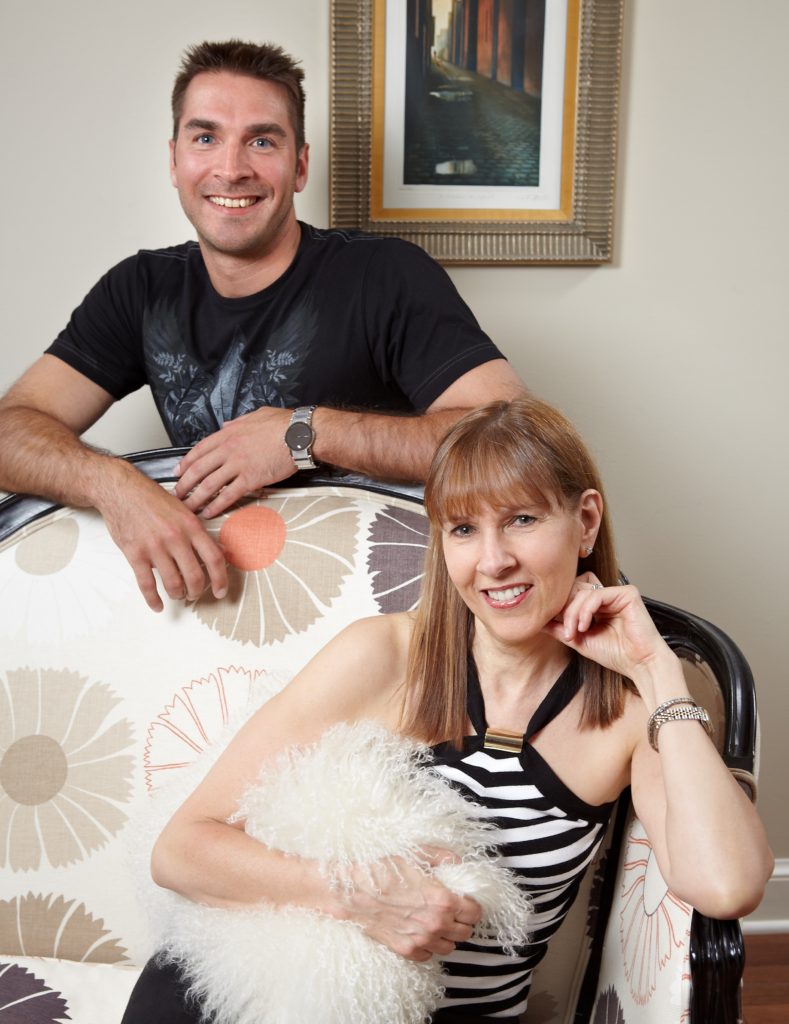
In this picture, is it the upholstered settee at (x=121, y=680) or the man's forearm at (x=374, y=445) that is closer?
the upholstered settee at (x=121, y=680)

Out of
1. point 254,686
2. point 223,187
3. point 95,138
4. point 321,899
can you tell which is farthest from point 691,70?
point 321,899

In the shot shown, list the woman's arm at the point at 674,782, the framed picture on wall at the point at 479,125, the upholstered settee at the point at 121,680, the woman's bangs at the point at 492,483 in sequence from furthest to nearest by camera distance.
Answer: the framed picture on wall at the point at 479,125
the upholstered settee at the point at 121,680
the woman's bangs at the point at 492,483
the woman's arm at the point at 674,782

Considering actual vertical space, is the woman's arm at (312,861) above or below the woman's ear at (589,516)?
below

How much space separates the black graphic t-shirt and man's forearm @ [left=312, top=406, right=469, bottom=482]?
0.52 ft

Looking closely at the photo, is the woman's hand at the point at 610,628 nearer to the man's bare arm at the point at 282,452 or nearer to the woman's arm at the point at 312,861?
the woman's arm at the point at 312,861

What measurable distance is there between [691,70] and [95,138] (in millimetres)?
1263

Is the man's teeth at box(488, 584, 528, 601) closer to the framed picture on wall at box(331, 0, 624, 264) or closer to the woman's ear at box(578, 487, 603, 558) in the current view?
the woman's ear at box(578, 487, 603, 558)

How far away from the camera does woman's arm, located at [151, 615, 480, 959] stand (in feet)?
3.79

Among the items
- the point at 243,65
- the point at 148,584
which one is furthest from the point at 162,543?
the point at 243,65

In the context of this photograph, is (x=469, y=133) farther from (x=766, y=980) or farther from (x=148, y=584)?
(x=766, y=980)

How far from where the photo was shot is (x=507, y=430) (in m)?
1.23

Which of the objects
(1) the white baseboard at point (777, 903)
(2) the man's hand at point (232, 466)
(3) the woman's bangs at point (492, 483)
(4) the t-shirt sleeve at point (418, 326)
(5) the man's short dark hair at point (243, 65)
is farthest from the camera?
(1) the white baseboard at point (777, 903)

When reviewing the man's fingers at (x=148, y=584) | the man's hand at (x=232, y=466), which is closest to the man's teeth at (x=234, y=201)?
the man's hand at (x=232, y=466)

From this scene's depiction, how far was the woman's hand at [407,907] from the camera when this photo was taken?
1147mm
